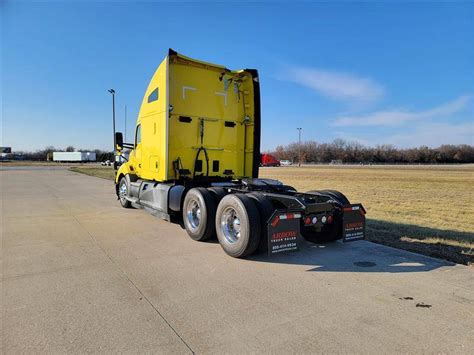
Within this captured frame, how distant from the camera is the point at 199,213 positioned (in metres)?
6.77

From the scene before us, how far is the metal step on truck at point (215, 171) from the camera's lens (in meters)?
5.74

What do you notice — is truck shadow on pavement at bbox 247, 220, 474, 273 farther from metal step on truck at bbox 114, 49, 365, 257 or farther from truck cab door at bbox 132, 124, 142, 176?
truck cab door at bbox 132, 124, 142, 176

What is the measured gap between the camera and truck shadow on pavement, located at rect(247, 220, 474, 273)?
5211mm

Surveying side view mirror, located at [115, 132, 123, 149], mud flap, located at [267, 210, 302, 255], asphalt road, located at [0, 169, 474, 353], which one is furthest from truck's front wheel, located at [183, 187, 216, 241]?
side view mirror, located at [115, 132, 123, 149]

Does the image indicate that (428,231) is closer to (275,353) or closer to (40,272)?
(275,353)

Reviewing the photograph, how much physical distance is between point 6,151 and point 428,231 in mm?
141527

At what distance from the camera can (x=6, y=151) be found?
400 ft

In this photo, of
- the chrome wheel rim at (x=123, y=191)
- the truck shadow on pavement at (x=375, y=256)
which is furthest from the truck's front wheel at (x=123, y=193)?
the truck shadow on pavement at (x=375, y=256)

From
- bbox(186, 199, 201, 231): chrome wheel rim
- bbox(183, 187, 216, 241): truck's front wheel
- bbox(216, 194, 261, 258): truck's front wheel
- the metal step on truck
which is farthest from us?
bbox(186, 199, 201, 231): chrome wheel rim

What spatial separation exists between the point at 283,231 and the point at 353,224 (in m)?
1.57

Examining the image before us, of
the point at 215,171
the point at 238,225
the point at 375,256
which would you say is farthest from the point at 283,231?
the point at 215,171

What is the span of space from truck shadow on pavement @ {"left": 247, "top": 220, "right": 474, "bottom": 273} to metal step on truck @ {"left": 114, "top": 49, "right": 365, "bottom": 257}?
27cm

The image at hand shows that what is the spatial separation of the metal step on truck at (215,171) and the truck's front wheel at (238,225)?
0.02 m

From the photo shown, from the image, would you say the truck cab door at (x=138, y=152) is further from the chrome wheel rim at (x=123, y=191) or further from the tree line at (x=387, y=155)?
the tree line at (x=387, y=155)
